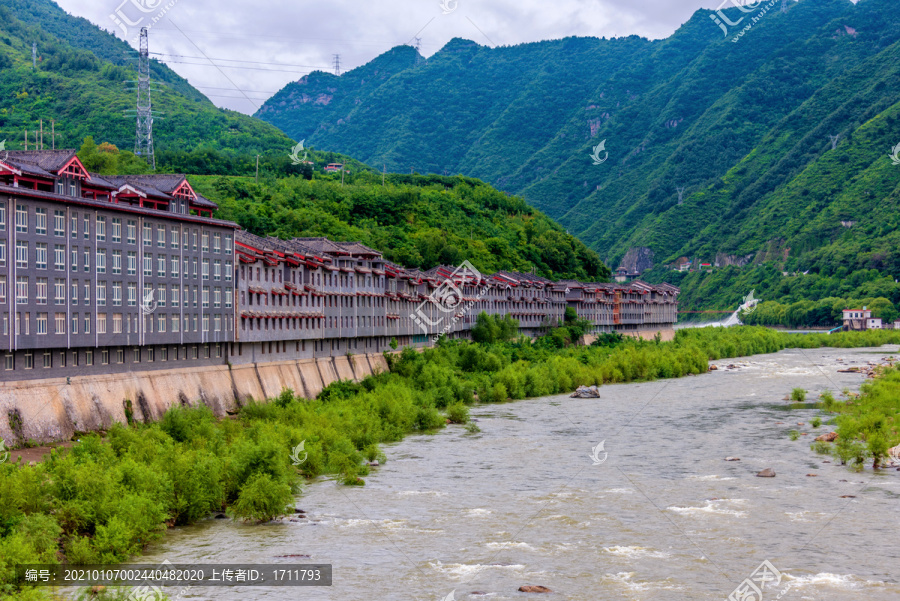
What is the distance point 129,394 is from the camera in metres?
54.9

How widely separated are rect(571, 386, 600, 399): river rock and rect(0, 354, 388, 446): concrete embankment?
2747cm

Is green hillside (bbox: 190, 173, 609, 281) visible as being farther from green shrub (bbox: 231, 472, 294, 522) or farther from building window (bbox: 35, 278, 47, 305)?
green shrub (bbox: 231, 472, 294, 522)

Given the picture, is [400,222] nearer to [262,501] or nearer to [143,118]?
[143,118]

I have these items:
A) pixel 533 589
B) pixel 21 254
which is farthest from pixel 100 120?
pixel 533 589

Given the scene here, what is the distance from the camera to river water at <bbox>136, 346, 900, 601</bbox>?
31781mm

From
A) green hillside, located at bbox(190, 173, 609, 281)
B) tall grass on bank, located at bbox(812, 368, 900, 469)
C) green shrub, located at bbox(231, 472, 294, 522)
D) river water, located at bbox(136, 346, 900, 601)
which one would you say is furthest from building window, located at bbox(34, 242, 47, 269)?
green hillside, located at bbox(190, 173, 609, 281)

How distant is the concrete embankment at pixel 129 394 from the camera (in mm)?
47219

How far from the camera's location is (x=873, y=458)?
5375 centimetres

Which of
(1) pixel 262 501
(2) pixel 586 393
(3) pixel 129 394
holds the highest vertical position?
(3) pixel 129 394

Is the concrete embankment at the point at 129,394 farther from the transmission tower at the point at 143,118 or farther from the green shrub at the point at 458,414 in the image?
the transmission tower at the point at 143,118

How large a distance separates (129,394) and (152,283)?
25.4 feet

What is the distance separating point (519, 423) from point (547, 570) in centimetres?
3992

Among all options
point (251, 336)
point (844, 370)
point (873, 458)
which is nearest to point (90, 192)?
point (251, 336)

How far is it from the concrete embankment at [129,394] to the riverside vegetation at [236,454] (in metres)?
1.62
